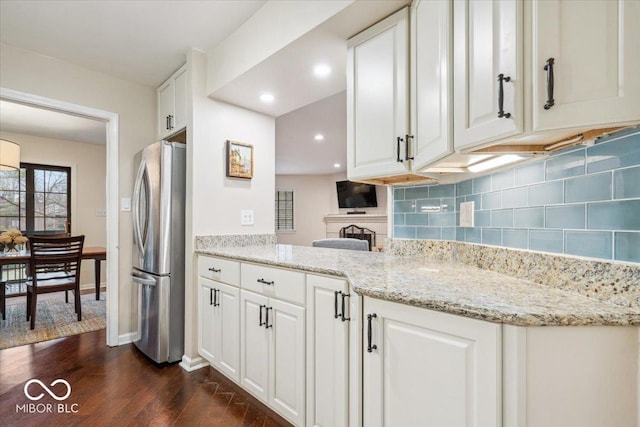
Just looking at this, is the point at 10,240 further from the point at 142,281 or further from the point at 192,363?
the point at 192,363

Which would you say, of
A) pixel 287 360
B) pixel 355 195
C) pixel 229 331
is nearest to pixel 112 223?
pixel 229 331

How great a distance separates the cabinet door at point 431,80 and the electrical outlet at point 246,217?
64.5 inches

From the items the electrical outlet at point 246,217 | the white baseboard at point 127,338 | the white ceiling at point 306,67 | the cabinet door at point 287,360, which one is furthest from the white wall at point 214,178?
the cabinet door at point 287,360

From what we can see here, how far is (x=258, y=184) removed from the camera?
2793mm

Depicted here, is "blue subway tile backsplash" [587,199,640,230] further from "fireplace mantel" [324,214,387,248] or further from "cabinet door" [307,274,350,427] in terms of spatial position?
"fireplace mantel" [324,214,387,248]

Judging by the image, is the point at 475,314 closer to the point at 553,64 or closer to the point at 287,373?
the point at 553,64

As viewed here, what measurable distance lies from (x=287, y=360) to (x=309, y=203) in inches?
299

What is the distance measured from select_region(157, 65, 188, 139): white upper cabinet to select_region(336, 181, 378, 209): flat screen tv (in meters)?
5.43

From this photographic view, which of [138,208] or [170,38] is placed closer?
[170,38]

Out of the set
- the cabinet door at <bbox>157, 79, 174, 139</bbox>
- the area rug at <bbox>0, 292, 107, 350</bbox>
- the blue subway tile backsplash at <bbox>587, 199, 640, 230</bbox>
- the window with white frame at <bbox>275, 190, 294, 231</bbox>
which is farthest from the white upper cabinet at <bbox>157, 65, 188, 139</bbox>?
the window with white frame at <bbox>275, 190, 294, 231</bbox>

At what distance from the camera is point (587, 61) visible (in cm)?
78

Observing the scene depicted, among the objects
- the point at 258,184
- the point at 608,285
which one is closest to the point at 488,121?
the point at 608,285

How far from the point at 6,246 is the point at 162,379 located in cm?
287

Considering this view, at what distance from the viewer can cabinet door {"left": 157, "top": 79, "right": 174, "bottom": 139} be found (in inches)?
111
